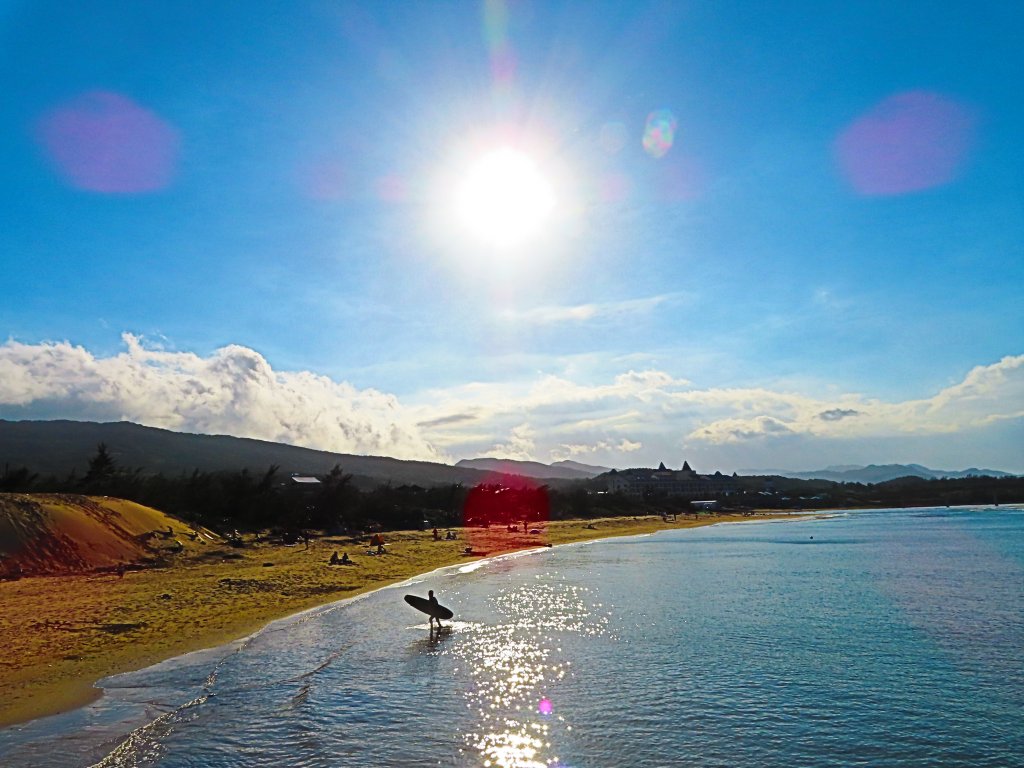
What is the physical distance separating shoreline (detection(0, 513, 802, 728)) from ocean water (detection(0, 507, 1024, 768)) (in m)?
1.15

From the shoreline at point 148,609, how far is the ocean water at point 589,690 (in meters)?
1.15

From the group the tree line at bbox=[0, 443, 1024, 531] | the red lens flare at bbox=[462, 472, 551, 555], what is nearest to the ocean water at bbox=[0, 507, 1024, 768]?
the red lens flare at bbox=[462, 472, 551, 555]

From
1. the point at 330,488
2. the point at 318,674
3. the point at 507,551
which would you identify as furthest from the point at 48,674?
the point at 330,488

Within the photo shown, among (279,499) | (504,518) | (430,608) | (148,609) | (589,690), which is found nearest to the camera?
(589,690)

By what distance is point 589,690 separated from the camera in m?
15.7

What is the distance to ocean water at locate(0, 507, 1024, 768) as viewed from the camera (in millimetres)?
11891

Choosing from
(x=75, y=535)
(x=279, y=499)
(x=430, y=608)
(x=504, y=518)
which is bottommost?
(x=430, y=608)

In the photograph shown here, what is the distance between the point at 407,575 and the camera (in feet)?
132

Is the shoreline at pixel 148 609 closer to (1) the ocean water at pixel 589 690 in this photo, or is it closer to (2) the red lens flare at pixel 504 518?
(1) the ocean water at pixel 589 690

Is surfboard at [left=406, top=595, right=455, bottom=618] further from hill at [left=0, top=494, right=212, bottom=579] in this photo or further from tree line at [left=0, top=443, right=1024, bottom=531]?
tree line at [left=0, top=443, right=1024, bottom=531]

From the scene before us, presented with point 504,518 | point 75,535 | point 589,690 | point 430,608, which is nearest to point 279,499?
point 75,535

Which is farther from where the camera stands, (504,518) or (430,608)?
(504,518)

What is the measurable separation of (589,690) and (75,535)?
2949 cm

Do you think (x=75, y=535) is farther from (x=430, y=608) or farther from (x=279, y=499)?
(x=279, y=499)
